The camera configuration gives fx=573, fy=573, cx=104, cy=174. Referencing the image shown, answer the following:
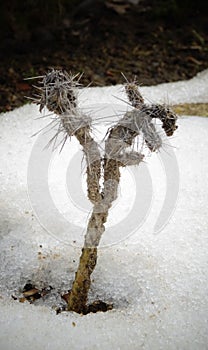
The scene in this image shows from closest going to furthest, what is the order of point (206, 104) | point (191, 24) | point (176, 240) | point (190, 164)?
point (176, 240) → point (190, 164) → point (206, 104) → point (191, 24)

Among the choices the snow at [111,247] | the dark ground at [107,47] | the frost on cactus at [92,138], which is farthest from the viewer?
the dark ground at [107,47]

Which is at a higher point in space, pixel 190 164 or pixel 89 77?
pixel 89 77

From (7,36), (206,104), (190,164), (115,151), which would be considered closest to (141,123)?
(115,151)

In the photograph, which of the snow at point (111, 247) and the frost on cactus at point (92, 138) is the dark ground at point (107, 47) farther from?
the frost on cactus at point (92, 138)

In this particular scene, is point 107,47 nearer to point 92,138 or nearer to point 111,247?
point 111,247

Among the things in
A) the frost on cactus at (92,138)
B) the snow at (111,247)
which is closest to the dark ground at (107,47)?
the snow at (111,247)

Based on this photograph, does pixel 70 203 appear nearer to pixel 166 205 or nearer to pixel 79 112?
pixel 166 205
